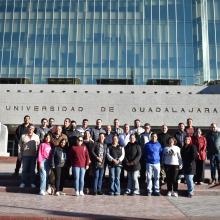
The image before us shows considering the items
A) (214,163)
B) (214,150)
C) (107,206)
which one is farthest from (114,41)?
(107,206)

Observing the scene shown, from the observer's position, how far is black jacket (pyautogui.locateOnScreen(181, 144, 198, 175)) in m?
12.4

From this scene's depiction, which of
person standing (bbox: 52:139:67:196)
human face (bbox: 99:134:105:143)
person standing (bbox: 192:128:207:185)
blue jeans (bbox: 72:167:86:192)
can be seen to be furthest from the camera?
person standing (bbox: 192:128:207:185)

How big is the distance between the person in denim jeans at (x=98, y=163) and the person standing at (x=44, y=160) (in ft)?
4.53

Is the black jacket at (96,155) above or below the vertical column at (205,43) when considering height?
below

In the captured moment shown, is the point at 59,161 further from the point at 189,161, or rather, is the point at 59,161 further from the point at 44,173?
the point at 189,161

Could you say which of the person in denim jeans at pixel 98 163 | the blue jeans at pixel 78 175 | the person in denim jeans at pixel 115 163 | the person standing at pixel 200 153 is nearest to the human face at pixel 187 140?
the person standing at pixel 200 153

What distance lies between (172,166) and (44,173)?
12.8 ft

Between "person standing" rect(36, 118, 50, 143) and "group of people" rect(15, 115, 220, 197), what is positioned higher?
"person standing" rect(36, 118, 50, 143)

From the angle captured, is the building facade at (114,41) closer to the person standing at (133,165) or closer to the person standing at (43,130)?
the person standing at (43,130)

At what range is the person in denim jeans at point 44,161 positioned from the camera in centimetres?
1216

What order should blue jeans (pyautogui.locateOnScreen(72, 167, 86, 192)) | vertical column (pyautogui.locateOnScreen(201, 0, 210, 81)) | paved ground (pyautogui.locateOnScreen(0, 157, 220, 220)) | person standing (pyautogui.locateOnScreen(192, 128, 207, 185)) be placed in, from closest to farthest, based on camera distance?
paved ground (pyautogui.locateOnScreen(0, 157, 220, 220)), blue jeans (pyautogui.locateOnScreen(72, 167, 86, 192)), person standing (pyautogui.locateOnScreen(192, 128, 207, 185)), vertical column (pyautogui.locateOnScreen(201, 0, 210, 81))

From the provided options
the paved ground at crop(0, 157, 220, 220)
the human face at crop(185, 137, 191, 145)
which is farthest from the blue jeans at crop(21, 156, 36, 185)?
the human face at crop(185, 137, 191, 145)

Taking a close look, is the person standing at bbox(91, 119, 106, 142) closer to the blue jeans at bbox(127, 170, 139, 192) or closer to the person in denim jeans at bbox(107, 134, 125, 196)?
the person in denim jeans at bbox(107, 134, 125, 196)

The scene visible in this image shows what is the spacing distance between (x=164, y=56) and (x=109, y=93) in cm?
1580
